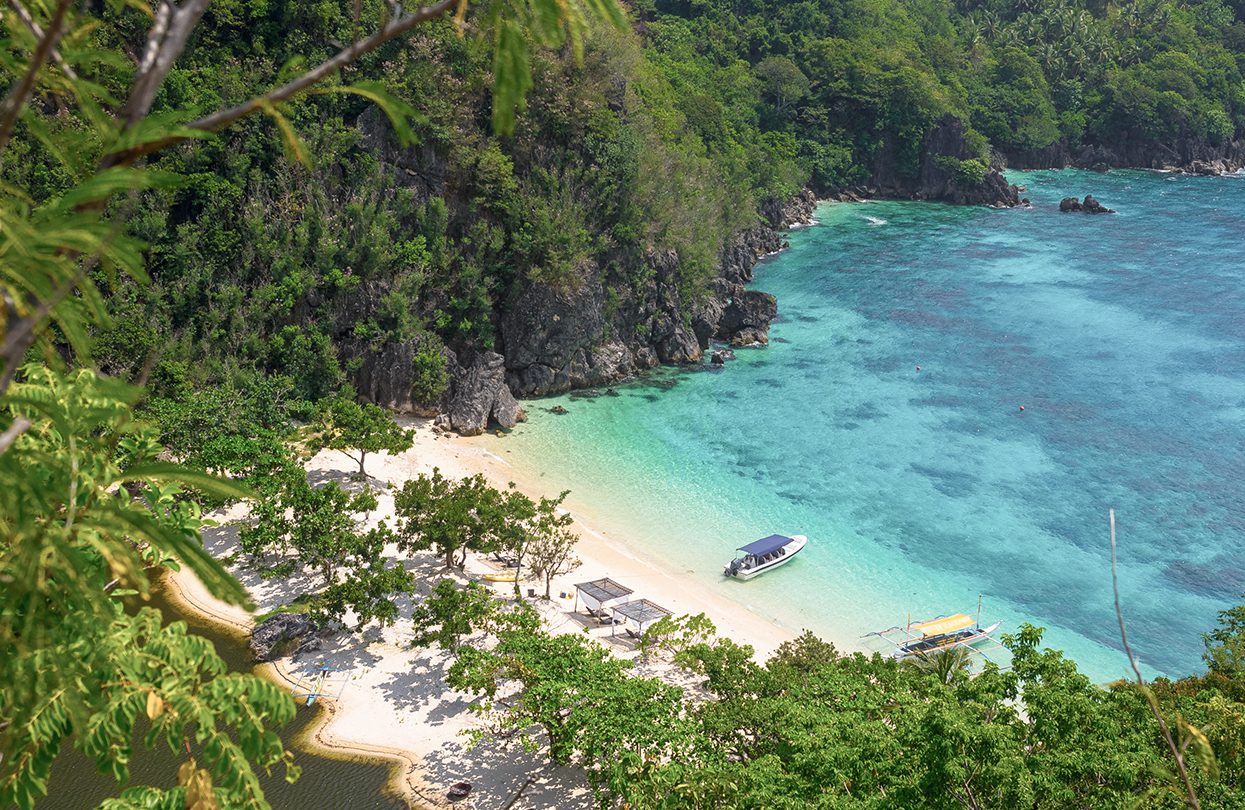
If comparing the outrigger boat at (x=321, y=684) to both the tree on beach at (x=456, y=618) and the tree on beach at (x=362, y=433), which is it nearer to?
the tree on beach at (x=456, y=618)

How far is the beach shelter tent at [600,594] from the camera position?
71.2 feet

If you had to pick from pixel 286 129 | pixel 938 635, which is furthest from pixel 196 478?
pixel 938 635

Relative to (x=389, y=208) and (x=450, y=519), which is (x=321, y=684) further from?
(x=389, y=208)

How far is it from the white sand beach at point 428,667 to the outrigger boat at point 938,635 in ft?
9.17

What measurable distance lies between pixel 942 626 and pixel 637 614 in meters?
7.51

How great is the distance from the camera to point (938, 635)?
21.4m

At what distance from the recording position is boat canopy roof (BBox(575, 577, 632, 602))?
858 inches

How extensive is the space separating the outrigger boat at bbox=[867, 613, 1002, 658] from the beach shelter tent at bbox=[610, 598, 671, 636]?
5.49m

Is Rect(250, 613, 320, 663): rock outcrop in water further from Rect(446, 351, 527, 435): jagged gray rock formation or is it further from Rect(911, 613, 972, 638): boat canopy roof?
Rect(911, 613, 972, 638): boat canopy roof

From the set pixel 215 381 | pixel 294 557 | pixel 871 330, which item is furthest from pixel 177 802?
pixel 871 330

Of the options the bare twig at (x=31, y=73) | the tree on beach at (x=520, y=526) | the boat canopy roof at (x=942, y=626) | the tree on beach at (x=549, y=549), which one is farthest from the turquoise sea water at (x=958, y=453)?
the bare twig at (x=31, y=73)

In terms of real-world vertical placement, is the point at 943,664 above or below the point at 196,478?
below

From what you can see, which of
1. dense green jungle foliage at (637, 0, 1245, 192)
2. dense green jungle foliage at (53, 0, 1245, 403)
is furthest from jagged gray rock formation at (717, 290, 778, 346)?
dense green jungle foliage at (637, 0, 1245, 192)

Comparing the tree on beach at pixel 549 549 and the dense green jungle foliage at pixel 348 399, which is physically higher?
the dense green jungle foliage at pixel 348 399
